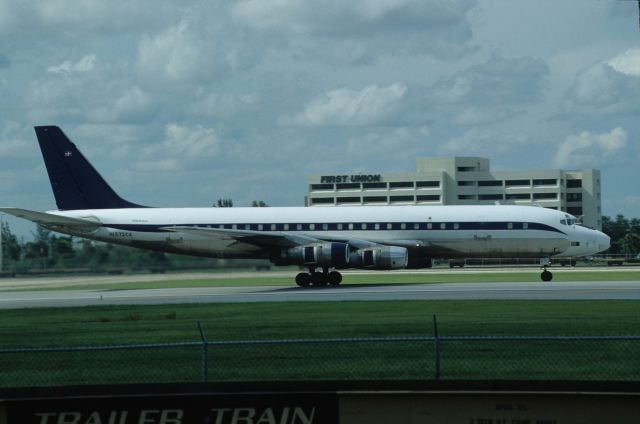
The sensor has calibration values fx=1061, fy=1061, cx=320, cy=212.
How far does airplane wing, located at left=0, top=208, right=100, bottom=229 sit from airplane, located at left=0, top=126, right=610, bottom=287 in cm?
5

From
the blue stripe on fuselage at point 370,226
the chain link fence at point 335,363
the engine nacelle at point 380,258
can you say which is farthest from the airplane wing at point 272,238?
the chain link fence at point 335,363

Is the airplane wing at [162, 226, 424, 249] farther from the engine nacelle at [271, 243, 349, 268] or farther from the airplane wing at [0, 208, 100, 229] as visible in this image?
the airplane wing at [0, 208, 100, 229]

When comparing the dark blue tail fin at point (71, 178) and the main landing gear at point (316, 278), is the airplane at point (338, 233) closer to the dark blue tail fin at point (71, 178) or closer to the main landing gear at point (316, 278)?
the main landing gear at point (316, 278)

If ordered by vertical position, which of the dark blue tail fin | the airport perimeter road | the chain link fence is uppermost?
the dark blue tail fin

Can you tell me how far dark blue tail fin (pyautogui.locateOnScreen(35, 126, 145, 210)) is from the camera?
54188 millimetres

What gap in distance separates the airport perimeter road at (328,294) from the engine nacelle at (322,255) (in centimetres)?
120

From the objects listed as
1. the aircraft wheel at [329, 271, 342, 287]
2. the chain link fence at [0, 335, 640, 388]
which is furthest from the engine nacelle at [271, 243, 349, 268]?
the chain link fence at [0, 335, 640, 388]

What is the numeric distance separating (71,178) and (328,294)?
1857 centimetres

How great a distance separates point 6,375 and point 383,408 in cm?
853

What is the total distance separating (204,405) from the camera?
14.5 m

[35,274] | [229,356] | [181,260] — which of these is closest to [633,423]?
[229,356]

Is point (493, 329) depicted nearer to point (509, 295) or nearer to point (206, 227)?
point (509, 295)

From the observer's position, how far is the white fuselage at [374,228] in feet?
163

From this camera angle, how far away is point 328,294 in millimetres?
42125
